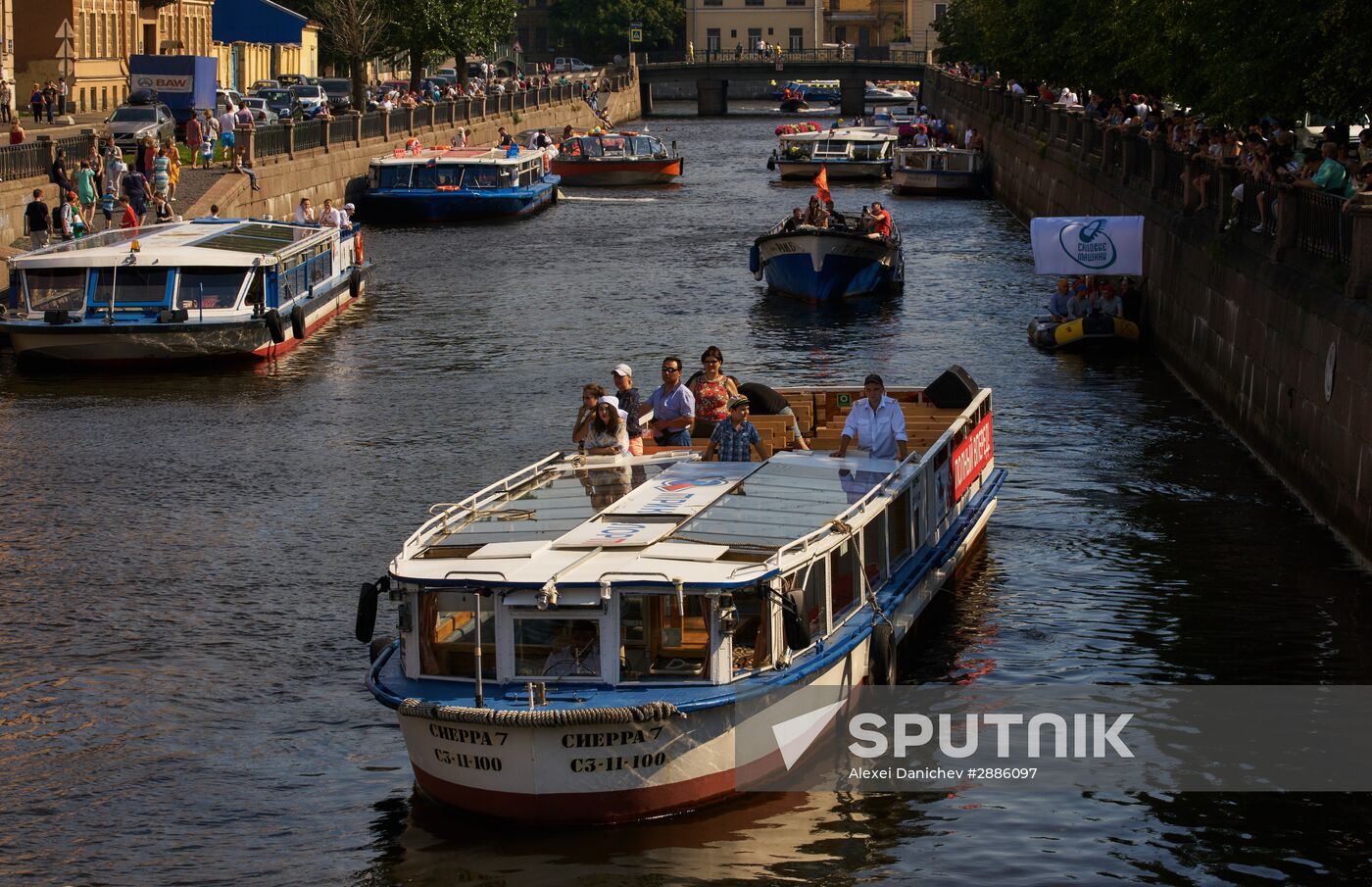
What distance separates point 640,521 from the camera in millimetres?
18344

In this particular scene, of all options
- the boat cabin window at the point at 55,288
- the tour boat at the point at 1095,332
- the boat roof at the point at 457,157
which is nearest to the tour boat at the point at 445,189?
the boat roof at the point at 457,157

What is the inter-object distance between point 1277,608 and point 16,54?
72.4m

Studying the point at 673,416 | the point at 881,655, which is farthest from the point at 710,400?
the point at 881,655

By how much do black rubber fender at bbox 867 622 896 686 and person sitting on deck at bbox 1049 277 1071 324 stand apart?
2331 centimetres

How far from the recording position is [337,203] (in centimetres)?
6844

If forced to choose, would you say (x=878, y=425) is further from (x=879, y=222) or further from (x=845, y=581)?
(x=879, y=222)

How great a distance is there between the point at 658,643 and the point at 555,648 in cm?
83

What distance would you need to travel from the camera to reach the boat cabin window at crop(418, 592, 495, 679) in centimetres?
1661

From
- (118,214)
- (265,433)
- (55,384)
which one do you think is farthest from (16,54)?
(265,433)

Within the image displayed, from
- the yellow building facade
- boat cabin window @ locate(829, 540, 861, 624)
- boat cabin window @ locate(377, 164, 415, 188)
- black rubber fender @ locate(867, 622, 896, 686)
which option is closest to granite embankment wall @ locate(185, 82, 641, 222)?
boat cabin window @ locate(377, 164, 415, 188)

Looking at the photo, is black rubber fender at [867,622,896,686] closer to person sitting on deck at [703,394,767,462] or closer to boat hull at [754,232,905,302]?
person sitting on deck at [703,394,767,462]

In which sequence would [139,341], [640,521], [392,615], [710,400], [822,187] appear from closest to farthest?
[640,521], [392,615], [710,400], [139,341], [822,187]

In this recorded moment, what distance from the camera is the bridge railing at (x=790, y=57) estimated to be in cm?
14900

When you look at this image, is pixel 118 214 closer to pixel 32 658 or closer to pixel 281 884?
pixel 32 658
